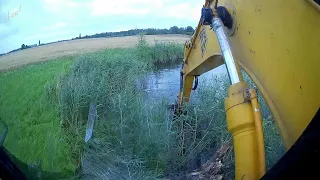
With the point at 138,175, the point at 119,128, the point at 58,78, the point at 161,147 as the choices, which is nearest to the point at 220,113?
the point at 161,147

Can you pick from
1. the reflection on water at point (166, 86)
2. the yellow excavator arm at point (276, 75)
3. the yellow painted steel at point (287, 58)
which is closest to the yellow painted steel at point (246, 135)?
the yellow excavator arm at point (276, 75)

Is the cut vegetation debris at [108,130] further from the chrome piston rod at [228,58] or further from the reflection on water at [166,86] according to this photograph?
the chrome piston rod at [228,58]

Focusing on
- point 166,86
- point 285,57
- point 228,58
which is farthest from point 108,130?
point 166,86

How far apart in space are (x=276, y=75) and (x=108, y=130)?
2724 mm

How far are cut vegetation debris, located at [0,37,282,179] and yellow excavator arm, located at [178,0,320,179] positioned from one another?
0.74 m

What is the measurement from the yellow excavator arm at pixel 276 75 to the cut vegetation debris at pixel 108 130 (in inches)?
29.2

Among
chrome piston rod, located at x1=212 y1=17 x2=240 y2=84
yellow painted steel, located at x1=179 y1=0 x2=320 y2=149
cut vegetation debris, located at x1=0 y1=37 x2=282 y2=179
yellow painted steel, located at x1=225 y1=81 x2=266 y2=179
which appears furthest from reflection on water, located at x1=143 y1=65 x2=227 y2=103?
yellow painted steel, located at x1=225 y1=81 x2=266 y2=179

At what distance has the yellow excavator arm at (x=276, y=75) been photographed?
1.13 m

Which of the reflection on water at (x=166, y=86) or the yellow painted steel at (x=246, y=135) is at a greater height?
the yellow painted steel at (x=246, y=135)

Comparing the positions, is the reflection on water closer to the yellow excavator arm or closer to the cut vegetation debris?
the cut vegetation debris

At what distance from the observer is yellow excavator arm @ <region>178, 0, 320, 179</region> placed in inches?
44.5

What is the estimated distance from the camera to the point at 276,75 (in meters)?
1.31

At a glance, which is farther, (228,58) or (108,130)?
(108,130)

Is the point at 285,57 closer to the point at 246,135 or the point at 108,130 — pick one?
the point at 246,135
